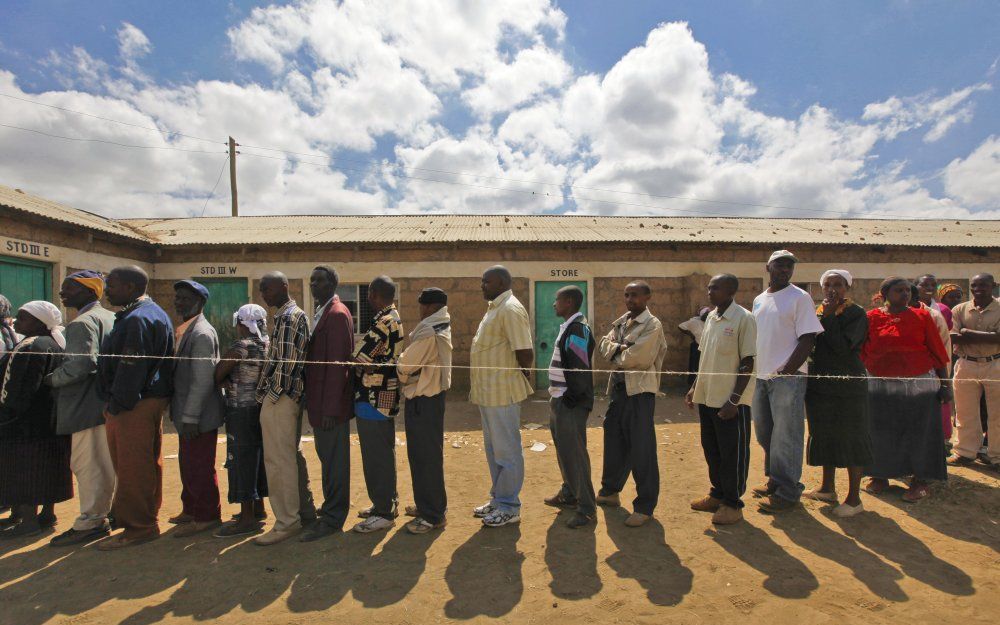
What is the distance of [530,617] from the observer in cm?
253

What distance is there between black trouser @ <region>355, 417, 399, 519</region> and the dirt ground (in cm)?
23

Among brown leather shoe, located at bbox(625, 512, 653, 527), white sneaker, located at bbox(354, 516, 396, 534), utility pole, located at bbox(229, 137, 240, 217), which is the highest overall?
utility pole, located at bbox(229, 137, 240, 217)

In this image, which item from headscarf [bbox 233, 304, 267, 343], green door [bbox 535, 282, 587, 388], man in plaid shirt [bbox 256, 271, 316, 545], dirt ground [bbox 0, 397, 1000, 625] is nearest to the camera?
dirt ground [bbox 0, 397, 1000, 625]

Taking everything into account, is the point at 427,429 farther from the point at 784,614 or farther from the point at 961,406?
the point at 961,406

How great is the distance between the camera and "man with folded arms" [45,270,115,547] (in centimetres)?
346

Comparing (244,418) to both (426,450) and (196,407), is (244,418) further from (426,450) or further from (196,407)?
(426,450)

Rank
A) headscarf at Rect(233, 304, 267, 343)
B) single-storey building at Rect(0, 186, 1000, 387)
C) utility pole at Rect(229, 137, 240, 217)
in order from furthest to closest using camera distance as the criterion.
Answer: utility pole at Rect(229, 137, 240, 217)
single-storey building at Rect(0, 186, 1000, 387)
headscarf at Rect(233, 304, 267, 343)

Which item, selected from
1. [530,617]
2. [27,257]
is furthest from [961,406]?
[27,257]

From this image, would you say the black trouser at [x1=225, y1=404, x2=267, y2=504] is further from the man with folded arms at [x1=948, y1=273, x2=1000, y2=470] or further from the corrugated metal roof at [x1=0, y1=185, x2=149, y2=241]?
the corrugated metal roof at [x1=0, y1=185, x2=149, y2=241]

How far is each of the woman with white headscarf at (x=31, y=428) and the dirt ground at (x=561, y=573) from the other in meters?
0.31

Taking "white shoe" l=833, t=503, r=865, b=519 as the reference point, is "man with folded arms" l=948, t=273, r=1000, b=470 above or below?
above

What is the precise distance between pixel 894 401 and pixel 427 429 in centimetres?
391

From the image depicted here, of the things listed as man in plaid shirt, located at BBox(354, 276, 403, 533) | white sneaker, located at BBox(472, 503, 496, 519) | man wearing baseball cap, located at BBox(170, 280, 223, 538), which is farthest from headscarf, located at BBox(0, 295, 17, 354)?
white sneaker, located at BBox(472, 503, 496, 519)

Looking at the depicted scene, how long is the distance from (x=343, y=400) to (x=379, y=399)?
244mm
